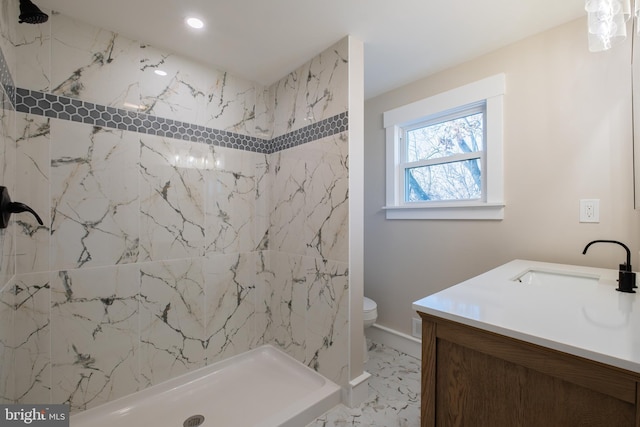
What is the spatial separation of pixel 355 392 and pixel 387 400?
22cm

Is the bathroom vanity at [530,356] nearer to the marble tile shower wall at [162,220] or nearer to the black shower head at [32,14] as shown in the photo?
the marble tile shower wall at [162,220]

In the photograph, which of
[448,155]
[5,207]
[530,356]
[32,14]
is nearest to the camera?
[530,356]

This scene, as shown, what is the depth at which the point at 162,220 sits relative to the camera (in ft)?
5.88

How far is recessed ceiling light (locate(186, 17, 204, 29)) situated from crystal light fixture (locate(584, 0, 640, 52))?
1.83 m

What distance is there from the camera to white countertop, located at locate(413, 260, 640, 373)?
0.66 m

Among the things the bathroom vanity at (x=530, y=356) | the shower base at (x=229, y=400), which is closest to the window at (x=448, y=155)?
the bathroom vanity at (x=530, y=356)

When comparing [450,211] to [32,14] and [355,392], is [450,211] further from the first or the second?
[32,14]

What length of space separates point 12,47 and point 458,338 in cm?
231

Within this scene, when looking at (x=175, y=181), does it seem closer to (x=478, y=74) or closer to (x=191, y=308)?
(x=191, y=308)

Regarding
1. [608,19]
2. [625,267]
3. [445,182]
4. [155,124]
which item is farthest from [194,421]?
[608,19]

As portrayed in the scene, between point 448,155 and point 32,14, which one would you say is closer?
point 32,14

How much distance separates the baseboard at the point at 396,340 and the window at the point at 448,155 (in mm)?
1006

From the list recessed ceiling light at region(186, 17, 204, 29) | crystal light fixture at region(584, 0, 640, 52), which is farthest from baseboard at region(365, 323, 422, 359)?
recessed ceiling light at region(186, 17, 204, 29)

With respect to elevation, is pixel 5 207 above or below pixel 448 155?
below
